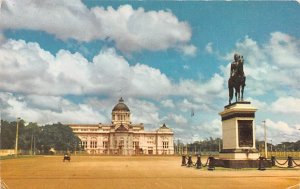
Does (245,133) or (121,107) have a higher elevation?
(121,107)

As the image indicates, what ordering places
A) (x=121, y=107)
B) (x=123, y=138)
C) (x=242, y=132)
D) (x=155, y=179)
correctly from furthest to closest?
1. (x=121, y=107)
2. (x=123, y=138)
3. (x=242, y=132)
4. (x=155, y=179)

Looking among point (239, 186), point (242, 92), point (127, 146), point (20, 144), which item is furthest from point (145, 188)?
point (127, 146)

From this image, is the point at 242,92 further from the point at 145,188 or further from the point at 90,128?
the point at 90,128

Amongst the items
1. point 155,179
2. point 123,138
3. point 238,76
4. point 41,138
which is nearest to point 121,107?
point 123,138

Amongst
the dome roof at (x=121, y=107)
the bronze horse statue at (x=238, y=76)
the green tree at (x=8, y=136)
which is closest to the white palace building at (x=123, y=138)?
the dome roof at (x=121, y=107)

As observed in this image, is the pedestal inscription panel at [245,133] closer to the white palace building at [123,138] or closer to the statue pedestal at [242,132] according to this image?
the statue pedestal at [242,132]

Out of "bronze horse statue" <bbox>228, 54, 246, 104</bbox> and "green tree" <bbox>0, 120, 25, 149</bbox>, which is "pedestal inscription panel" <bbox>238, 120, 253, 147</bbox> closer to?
"bronze horse statue" <bbox>228, 54, 246, 104</bbox>

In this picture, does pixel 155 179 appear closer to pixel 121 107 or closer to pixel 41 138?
pixel 41 138

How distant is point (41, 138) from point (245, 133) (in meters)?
102

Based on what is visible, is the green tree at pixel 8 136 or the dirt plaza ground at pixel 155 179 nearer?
the dirt plaza ground at pixel 155 179

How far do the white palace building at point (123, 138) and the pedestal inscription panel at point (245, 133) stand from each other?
136 meters

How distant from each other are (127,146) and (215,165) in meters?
134

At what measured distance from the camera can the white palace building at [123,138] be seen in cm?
16225

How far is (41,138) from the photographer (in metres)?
121
